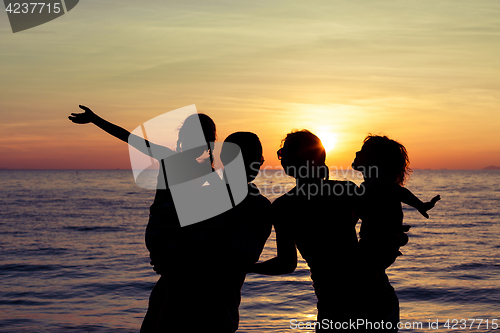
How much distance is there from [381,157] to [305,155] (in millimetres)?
677

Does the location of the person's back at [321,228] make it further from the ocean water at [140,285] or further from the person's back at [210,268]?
the ocean water at [140,285]

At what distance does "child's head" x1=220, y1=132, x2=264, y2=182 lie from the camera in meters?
2.08

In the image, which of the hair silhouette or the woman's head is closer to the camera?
the woman's head

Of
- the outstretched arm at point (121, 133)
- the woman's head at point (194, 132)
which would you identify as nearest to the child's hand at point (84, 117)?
the outstretched arm at point (121, 133)

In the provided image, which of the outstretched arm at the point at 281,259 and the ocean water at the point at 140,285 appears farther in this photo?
the ocean water at the point at 140,285

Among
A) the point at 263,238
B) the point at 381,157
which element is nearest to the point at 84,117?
the point at 263,238

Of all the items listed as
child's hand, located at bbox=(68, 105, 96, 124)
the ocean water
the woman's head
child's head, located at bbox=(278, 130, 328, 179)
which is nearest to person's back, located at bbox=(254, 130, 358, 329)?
child's head, located at bbox=(278, 130, 328, 179)

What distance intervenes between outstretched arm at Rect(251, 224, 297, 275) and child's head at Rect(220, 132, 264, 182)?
34 centimetres

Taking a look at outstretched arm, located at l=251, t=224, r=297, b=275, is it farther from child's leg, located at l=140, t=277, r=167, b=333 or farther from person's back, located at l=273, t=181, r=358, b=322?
child's leg, located at l=140, t=277, r=167, b=333

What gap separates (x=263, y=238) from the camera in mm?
2072

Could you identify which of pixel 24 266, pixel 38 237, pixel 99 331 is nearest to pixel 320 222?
pixel 99 331

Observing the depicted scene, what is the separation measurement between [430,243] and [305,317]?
39.3 ft

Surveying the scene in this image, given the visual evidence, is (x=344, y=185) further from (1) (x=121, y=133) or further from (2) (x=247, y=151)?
(1) (x=121, y=133)

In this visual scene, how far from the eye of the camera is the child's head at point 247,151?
2.08 metres
